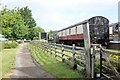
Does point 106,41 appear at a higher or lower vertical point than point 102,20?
lower

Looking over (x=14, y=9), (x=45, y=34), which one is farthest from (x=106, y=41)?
(x=45, y=34)

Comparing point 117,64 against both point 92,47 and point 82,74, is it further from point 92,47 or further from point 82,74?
point 82,74

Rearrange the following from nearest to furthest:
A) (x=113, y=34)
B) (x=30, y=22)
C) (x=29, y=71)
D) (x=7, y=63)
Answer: (x=29, y=71) < (x=7, y=63) < (x=113, y=34) < (x=30, y=22)

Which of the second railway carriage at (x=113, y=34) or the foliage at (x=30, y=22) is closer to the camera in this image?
the second railway carriage at (x=113, y=34)

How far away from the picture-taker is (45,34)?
70438 millimetres

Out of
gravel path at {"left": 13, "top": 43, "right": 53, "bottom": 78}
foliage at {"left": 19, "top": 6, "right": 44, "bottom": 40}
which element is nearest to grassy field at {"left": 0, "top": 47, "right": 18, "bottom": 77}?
gravel path at {"left": 13, "top": 43, "right": 53, "bottom": 78}

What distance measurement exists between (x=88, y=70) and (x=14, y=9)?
47327 mm

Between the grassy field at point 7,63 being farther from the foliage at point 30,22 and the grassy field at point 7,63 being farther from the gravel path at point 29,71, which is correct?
the foliage at point 30,22

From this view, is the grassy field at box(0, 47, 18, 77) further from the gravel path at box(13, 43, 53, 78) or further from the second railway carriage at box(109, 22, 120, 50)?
the second railway carriage at box(109, 22, 120, 50)

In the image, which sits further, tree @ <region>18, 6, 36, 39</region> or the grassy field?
tree @ <region>18, 6, 36, 39</region>

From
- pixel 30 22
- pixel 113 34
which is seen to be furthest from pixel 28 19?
pixel 113 34

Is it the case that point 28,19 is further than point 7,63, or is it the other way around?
point 28,19

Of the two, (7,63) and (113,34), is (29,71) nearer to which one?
(7,63)

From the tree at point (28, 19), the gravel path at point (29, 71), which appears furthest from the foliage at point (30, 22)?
the gravel path at point (29, 71)
